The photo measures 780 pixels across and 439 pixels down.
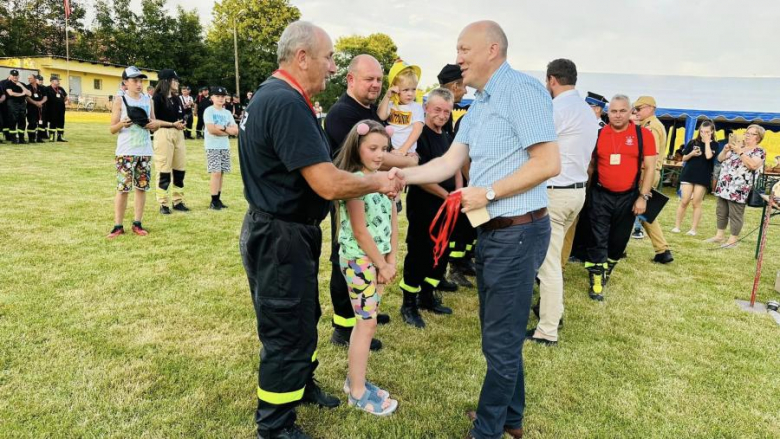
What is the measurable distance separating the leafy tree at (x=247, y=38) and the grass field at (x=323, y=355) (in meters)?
42.9

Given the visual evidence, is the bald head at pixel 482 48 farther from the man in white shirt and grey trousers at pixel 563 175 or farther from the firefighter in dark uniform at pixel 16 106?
the firefighter in dark uniform at pixel 16 106

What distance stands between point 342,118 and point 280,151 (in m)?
1.31

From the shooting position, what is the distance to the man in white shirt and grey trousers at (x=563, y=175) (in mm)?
3951

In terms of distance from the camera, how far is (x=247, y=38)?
51.1 metres

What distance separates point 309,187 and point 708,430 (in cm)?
286

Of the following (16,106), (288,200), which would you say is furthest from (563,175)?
(16,106)

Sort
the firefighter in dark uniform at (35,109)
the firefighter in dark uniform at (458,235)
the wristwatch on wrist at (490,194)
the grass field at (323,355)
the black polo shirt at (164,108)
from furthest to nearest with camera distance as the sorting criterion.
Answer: the firefighter in dark uniform at (35,109), the black polo shirt at (164,108), the firefighter in dark uniform at (458,235), the grass field at (323,355), the wristwatch on wrist at (490,194)

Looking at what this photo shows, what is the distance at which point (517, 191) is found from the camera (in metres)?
2.30

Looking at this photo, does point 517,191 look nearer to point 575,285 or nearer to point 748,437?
point 748,437

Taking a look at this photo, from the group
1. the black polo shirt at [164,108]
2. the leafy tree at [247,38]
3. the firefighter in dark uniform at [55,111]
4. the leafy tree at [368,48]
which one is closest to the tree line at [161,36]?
the leafy tree at [247,38]

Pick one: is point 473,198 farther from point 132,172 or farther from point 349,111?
point 132,172

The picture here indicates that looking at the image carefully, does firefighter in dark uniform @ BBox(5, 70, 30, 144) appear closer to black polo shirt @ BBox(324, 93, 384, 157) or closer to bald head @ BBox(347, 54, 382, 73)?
black polo shirt @ BBox(324, 93, 384, 157)

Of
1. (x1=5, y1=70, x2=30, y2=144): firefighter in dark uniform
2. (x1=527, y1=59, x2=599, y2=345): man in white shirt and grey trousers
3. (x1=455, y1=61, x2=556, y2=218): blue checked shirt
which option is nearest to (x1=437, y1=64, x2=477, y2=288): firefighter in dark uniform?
(x1=527, y1=59, x2=599, y2=345): man in white shirt and grey trousers

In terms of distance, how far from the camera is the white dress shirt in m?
3.93
